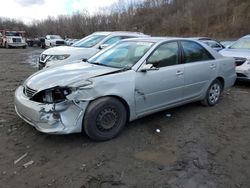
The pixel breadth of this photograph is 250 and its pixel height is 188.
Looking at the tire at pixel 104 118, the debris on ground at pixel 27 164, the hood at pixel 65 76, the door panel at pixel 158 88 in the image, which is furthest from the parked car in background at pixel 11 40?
the debris on ground at pixel 27 164

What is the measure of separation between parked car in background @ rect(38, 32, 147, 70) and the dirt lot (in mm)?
2729

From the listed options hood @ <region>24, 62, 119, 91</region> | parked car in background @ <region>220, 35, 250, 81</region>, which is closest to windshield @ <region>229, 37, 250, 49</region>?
parked car in background @ <region>220, 35, 250, 81</region>

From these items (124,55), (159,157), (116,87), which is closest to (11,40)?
(124,55)

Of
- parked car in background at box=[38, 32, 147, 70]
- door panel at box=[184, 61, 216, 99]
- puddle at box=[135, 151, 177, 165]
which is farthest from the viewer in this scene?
parked car in background at box=[38, 32, 147, 70]

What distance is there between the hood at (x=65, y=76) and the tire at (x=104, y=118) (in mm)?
407

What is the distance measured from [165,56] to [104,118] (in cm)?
163

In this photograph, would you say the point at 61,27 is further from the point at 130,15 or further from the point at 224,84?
the point at 224,84

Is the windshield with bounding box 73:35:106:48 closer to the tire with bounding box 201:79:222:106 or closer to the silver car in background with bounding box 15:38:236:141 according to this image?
the silver car in background with bounding box 15:38:236:141

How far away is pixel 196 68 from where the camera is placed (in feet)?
16.2

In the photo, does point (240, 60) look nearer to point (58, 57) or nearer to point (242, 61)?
point (242, 61)

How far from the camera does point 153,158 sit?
341 centimetres

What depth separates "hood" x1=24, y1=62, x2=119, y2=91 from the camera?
3.58 metres

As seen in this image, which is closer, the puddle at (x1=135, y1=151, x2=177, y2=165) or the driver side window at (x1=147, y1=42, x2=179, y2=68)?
the puddle at (x1=135, y1=151, x2=177, y2=165)

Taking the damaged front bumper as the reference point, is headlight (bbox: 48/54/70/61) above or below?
above
